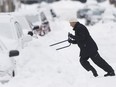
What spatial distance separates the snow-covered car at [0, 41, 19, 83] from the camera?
1127 centimetres

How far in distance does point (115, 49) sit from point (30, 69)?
435 inches

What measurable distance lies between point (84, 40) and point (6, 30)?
252 centimetres

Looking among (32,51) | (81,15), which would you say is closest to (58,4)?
(81,15)

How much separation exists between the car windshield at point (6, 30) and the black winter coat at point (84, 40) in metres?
1.97

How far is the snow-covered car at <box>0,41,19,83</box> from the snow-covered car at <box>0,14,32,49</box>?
1288 mm

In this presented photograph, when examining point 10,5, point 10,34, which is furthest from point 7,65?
point 10,5

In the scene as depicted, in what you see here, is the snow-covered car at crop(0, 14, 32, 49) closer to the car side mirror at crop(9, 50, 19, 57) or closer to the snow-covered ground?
the snow-covered ground

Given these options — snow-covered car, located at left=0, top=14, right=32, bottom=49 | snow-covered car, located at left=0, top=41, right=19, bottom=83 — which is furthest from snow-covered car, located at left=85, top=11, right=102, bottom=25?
snow-covered car, located at left=0, top=41, right=19, bottom=83

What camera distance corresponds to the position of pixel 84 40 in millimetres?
12828

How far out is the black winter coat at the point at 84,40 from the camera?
41.9 ft

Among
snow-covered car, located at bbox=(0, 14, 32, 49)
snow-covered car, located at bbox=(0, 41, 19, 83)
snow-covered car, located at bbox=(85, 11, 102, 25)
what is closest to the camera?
snow-covered car, located at bbox=(0, 41, 19, 83)

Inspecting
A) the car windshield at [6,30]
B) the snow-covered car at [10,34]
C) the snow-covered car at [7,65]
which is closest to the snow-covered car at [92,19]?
the snow-covered car at [10,34]

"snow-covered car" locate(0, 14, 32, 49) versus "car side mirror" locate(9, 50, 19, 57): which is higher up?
"car side mirror" locate(9, 50, 19, 57)

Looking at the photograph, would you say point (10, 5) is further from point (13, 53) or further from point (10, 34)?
point (13, 53)
